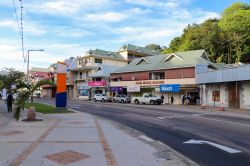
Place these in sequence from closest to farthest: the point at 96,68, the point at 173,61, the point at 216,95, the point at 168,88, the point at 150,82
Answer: the point at 216,95 → the point at 168,88 → the point at 173,61 → the point at 150,82 → the point at 96,68

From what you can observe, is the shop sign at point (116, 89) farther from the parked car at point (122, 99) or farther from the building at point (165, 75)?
the parked car at point (122, 99)

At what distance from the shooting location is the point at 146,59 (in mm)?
61531

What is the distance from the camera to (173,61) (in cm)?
5403

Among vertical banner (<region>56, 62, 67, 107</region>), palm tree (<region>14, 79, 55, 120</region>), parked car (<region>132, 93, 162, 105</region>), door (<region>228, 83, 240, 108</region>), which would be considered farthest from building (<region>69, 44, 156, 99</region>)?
palm tree (<region>14, 79, 55, 120</region>)

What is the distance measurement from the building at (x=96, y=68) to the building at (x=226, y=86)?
25055mm

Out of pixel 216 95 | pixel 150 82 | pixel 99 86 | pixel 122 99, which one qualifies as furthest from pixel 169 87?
pixel 99 86

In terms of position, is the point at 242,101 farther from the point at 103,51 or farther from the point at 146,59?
the point at 103,51

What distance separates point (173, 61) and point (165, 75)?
294cm

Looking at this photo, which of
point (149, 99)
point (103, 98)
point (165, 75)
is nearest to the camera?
point (149, 99)

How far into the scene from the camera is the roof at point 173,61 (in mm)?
50228

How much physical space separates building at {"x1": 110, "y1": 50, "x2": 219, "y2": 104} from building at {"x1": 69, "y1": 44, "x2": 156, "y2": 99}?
19.5 ft

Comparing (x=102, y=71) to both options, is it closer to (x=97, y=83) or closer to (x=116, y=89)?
(x=97, y=83)

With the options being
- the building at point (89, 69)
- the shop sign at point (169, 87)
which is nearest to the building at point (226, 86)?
the shop sign at point (169, 87)

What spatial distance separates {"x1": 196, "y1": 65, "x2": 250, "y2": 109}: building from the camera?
35688mm
